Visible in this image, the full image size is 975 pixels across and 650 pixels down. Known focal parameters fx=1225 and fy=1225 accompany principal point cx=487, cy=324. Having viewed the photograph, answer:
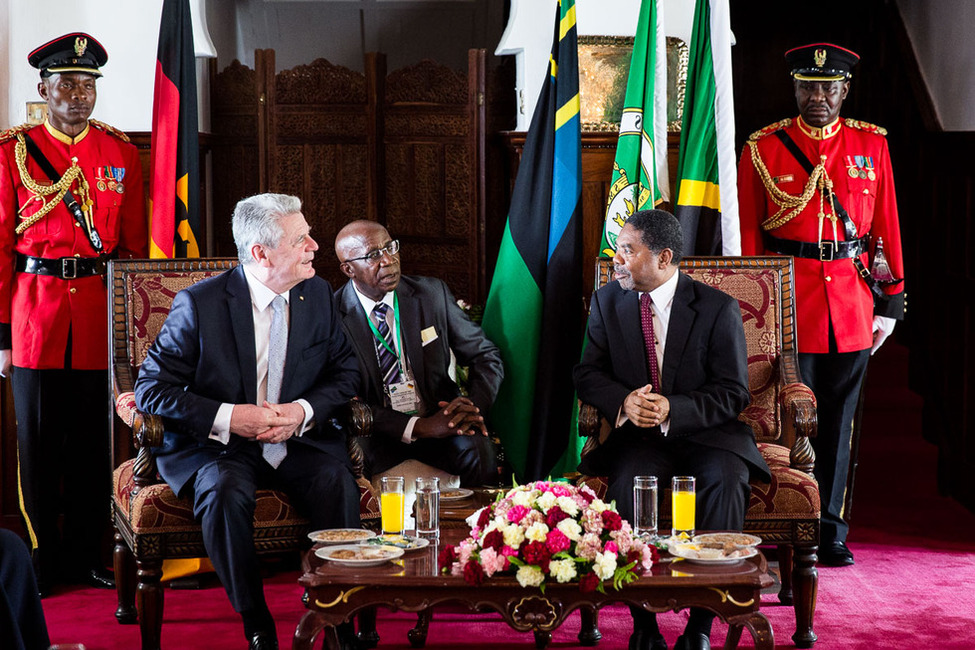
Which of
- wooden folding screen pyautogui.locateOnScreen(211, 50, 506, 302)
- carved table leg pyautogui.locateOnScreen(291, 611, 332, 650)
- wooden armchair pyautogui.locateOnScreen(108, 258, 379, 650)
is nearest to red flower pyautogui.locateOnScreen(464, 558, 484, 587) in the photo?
carved table leg pyautogui.locateOnScreen(291, 611, 332, 650)

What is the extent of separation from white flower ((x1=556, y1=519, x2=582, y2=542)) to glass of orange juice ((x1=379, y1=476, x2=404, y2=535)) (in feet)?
1.87

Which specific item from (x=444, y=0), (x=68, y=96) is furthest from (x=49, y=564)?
(x=444, y=0)

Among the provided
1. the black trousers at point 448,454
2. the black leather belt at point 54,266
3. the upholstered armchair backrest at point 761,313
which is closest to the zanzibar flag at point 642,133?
the upholstered armchair backrest at point 761,313

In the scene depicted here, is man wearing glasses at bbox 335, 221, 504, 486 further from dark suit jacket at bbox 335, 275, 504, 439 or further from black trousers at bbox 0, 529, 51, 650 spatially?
black trousers at bbox 0, 529, 51, 650

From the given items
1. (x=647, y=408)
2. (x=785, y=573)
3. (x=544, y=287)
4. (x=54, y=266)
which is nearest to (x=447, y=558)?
(x=647, y=408)

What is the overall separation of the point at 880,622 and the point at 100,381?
280 cm

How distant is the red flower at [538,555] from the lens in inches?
107

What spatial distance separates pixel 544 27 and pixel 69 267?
2169 millimetres

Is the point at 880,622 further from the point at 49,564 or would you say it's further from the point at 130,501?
the point at 49,564

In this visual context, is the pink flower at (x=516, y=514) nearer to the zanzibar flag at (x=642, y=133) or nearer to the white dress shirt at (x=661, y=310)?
the white dress shirt at (x=661, y=310)

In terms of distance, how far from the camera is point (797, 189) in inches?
181

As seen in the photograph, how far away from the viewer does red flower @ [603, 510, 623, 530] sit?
111 inches

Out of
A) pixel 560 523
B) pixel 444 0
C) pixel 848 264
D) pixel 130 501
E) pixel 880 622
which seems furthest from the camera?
pixel 444 0

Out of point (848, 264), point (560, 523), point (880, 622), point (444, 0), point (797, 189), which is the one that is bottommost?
point (880, 622)
